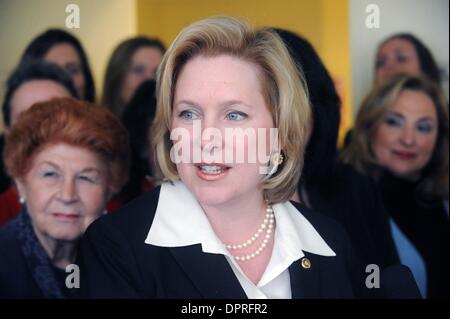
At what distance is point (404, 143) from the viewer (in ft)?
11.8

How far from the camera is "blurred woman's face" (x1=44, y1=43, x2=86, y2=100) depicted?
3365 millimetres

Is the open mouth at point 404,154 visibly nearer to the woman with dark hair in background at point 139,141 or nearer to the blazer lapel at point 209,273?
the woman with dark hair in background at point 139,141

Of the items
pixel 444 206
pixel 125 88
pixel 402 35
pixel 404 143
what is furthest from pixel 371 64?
pixel 125 88

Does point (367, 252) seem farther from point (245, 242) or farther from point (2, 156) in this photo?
point (2, 156)

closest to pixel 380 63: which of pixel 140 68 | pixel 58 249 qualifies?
pixel 140 68

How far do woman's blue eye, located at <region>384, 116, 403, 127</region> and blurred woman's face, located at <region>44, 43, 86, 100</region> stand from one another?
4.74ft

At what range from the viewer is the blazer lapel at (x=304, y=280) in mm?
2076

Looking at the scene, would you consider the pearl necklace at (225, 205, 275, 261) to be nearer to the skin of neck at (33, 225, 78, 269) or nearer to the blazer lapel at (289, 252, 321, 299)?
the blazer lapel at (289, 252, 321, 299)

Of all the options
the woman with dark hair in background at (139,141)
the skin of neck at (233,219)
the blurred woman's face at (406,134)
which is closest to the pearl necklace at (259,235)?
the skin of neck at (233,219)

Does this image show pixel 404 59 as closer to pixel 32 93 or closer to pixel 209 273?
pixel 32 93

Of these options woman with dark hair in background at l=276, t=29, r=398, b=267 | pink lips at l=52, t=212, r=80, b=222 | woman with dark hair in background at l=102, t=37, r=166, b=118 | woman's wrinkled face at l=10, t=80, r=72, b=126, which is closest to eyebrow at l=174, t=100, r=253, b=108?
woman with dark hair in background at l=276, t=29, r=398, b=267

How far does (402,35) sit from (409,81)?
13.2 inches

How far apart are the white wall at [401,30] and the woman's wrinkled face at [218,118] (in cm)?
140

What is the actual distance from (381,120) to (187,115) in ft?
5.83
